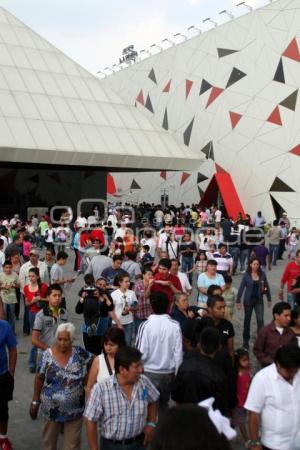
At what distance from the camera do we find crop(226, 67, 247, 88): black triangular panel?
31.1 m

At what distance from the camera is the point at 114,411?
137 inches

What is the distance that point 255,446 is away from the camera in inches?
142

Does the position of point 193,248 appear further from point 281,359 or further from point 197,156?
point 197,156

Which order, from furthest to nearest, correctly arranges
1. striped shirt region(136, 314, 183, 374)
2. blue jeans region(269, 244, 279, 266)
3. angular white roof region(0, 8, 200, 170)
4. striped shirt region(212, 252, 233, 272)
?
angular white roof region(0, 8, 200, 170) < blue jeans region(269, 244, 279, 266) < striped shirt region(212, 252, 233, 272) < striped shirt region(136, 314, 183, 374)

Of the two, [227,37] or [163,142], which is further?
[227,37]

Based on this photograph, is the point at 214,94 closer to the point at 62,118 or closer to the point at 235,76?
the point at 235,76

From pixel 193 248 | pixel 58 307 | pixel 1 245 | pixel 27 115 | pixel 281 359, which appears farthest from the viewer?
pixel 27 115

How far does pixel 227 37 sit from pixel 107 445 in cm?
3191

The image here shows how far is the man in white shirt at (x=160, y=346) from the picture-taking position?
15.6 ft

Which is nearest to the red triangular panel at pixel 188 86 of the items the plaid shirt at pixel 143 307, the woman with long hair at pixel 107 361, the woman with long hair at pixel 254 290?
the woman with long hair at pixel 254 290

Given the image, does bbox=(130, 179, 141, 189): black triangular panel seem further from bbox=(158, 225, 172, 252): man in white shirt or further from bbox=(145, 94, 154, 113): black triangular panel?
bbox=(158, 225, 172, 252): man in white shirt

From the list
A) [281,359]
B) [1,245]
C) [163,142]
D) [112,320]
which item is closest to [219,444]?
[281,359]

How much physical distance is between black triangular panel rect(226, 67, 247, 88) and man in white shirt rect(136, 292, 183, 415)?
28420mm

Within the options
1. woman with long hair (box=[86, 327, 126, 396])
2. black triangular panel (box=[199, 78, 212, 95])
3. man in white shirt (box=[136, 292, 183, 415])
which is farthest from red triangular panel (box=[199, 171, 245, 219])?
woman with long hair (box=[86, 327, 126, 396])
